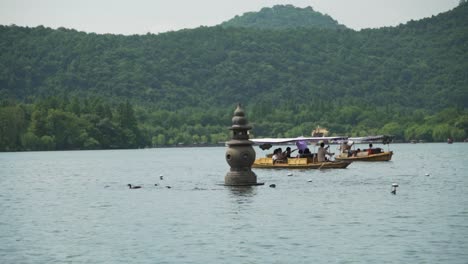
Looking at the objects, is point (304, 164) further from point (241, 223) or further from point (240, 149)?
point (241, 223)

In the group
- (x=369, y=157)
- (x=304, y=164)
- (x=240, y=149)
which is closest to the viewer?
(x=240, y=149)

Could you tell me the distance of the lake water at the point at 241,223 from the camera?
36500 mm

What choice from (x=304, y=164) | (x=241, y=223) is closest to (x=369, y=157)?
(x=304, y=164)

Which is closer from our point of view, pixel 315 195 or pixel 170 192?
pixel 315 195

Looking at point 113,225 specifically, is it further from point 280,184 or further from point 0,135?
point 0,135

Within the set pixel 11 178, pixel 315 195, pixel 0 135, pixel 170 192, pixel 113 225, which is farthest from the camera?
pixel 0 135

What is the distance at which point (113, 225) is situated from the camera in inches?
1836

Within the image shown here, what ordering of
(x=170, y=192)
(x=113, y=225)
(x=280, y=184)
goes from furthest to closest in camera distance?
(x=280, y=184), (x=170, y=192), (x=113, y=225)

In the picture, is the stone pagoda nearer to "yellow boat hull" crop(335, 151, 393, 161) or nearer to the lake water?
the lake water

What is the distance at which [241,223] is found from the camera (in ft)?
150

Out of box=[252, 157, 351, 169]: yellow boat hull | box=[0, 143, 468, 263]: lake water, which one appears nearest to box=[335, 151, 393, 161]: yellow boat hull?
box=[252, 157, 351, 169]: yellow boat hull

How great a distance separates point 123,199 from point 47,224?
565 inches

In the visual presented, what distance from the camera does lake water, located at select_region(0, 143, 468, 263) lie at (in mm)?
36500

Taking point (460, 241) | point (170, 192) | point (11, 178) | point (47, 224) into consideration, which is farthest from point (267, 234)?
point (11, 178)
